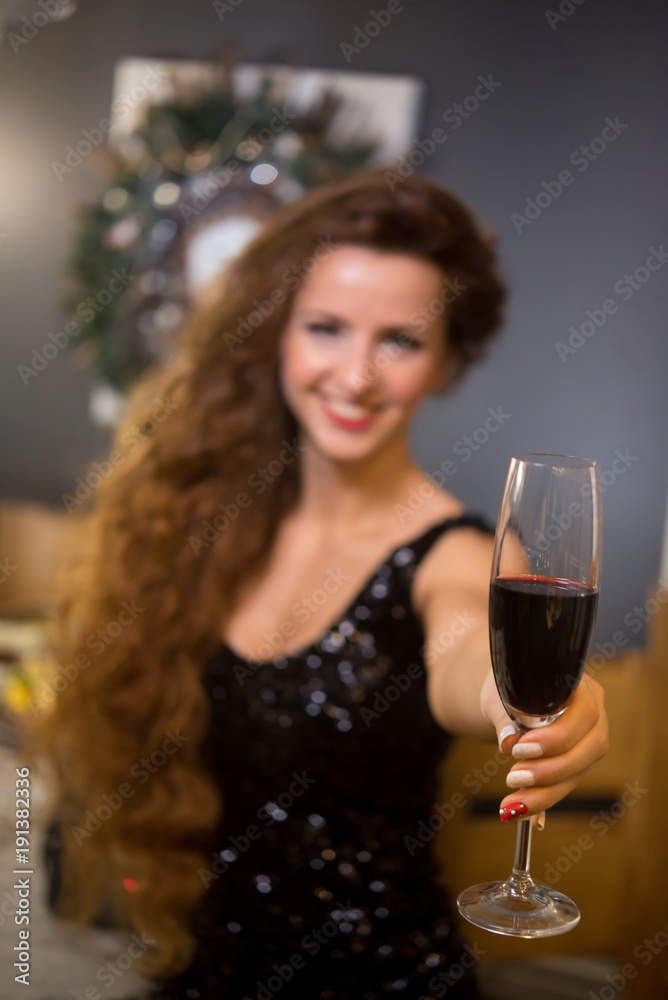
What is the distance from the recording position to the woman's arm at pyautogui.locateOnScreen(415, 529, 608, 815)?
0.58 m

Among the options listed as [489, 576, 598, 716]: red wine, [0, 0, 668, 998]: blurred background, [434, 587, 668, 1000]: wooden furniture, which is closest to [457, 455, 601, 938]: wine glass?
[489, 576, 598, 716]: red wine

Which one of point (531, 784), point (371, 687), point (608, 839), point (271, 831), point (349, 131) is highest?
point (349, 131)

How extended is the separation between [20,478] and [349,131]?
1.29 metres

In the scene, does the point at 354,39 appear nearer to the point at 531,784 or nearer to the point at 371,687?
the point at 371,687

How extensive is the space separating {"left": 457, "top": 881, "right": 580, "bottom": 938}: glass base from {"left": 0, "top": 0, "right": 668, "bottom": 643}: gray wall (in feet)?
5.11

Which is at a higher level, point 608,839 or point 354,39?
point 354,39

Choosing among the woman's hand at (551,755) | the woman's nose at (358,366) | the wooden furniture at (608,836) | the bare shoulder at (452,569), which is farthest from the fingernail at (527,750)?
the wooden furniture at (608,836)

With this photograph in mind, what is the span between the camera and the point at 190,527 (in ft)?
A: 4.84

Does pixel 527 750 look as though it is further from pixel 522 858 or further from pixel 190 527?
pixel 190 527

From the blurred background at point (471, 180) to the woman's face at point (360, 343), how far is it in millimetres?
872

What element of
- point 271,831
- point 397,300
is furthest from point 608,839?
point 397,300

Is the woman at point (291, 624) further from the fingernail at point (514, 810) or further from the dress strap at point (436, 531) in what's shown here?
the fingernail at point (514, 810)

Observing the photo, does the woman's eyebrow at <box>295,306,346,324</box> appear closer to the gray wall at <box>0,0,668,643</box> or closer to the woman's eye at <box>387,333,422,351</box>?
the woman's eye at <box>387,333,422,351</box>

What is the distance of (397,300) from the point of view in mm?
1287
